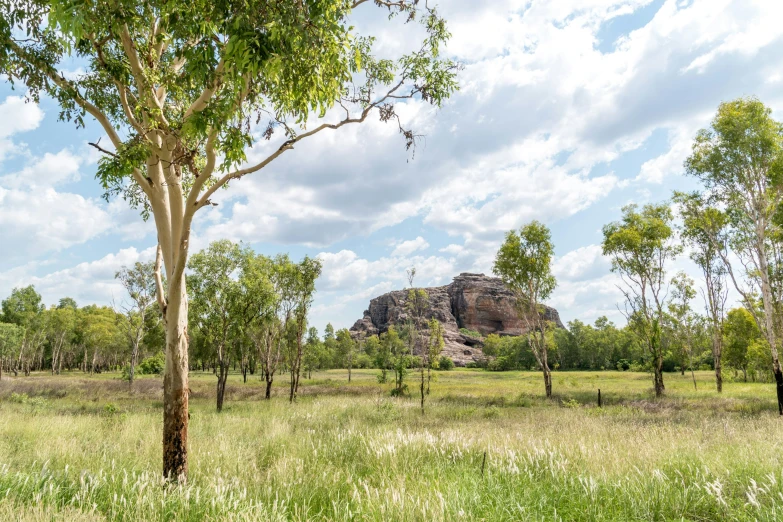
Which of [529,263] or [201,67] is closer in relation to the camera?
[201,67]

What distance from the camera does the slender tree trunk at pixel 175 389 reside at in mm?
6555

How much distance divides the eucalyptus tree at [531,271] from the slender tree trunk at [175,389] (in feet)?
83.2

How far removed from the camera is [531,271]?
2894 centimetres

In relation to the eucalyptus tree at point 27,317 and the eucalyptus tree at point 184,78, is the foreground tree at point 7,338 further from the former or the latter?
the eucalyptus tree at point 184,78

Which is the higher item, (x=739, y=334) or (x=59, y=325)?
(x=59, y=325)

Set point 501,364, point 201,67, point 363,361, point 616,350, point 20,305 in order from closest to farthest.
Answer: point 201,67 < point 20,305 < point 616,350 < point 363,361 < point 501,364

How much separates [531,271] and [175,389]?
2625 cm

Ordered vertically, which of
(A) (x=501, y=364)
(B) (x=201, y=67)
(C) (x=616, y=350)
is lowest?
(A) (x=501, y=364)

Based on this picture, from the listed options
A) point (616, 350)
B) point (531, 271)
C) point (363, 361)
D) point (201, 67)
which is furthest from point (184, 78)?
point (616, 350)

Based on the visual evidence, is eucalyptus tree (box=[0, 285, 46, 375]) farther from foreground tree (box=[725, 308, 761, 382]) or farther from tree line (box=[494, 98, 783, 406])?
foreground tree (box=[725, 308, 761, 382])

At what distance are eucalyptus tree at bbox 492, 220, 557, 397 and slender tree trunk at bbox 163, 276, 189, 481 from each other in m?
25.3

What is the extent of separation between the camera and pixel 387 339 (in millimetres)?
84250

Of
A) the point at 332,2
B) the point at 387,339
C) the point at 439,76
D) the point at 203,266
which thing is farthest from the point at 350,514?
the point at 387,339

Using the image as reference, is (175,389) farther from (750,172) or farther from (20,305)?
(20,305)
